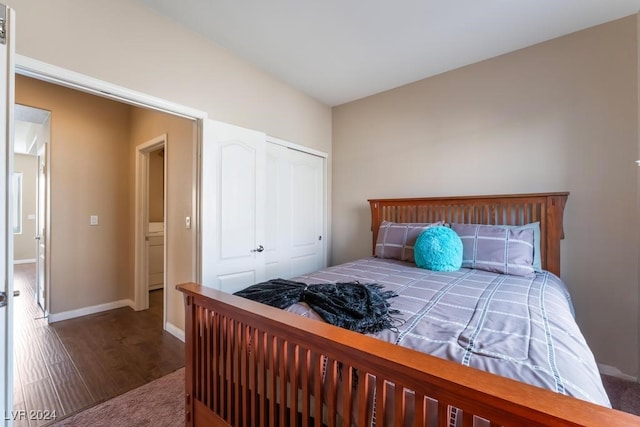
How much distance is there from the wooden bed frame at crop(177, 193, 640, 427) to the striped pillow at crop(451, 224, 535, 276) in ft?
5.68

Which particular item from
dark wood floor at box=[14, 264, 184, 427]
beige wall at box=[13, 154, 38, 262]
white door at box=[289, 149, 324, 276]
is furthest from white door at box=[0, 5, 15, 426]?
beige wall at box=[13, 154, 38, 262]

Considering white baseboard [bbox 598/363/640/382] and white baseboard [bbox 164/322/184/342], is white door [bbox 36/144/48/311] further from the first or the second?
white baseboard [bbox 598/363/640/382]

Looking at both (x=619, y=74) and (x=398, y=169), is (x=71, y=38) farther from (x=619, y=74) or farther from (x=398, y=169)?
(x=619, y=74)

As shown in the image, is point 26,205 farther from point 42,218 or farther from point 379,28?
point 379,28

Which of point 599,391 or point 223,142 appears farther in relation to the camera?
point 223,142

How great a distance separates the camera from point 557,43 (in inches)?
92.4

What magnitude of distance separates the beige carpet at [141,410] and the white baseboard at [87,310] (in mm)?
1964

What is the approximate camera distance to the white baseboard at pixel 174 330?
2.72 m

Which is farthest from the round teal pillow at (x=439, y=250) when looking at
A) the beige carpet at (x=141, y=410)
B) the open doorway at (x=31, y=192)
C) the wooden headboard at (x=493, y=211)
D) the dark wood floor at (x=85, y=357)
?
the open doorway at (x=31, y=192)

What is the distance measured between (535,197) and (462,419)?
7.51 ft

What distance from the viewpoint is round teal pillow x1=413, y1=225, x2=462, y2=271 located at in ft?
7.22

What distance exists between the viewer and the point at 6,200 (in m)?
1.17

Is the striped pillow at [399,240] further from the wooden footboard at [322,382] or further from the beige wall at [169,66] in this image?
the wooden footboard at [322,382]

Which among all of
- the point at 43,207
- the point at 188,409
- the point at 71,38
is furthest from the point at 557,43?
the point at 43,207
